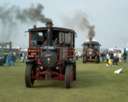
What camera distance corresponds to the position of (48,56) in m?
18.0

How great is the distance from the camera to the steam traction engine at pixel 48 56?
18.0 meters

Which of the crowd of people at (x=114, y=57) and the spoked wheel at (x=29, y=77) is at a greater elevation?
the crowd of people at (x=114, y=57)

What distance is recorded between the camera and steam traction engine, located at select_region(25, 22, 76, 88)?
1795cm

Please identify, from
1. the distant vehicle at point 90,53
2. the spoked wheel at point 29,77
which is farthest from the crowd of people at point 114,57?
the spoked wheel at point 29,77

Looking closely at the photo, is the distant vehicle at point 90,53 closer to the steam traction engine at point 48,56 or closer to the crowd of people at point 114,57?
the crowd of people at point 114,57

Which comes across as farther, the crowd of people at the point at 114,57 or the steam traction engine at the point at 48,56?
the crowd of people at the point at 114,57

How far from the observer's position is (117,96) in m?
14.6

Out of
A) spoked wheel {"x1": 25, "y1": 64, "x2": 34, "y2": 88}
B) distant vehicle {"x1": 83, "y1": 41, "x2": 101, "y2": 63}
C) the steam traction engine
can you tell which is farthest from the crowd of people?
spoked wheel {"x1": 25, "y1": 64, "x2": 34, "y2": 88}

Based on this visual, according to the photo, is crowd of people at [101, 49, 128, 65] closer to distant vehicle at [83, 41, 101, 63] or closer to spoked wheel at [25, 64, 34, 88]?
distant vehicle at [83, 41, 101, 63]

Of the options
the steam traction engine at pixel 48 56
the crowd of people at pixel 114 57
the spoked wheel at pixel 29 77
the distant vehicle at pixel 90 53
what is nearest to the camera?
the spoked wheel at pixel 29 77

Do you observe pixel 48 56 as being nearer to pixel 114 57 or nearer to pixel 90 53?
pixel 114 57

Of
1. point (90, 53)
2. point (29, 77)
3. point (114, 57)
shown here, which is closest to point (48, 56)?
point (29, 77)

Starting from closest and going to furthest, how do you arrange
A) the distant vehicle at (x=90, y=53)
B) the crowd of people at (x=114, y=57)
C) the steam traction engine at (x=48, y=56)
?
the steam traction engine at (x=48, y=56) < the crowd of people at (x=114, y=57) < the distant vehicle at (x=90, y=53)

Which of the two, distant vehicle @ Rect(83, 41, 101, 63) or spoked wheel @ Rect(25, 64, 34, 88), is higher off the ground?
distant vehicle @ Rect(83, 41, 101, 63)
